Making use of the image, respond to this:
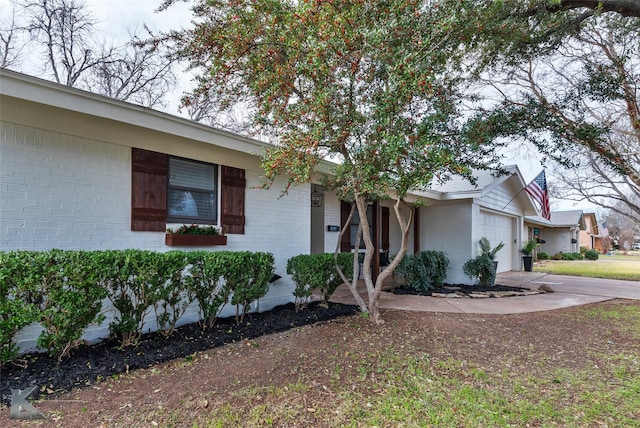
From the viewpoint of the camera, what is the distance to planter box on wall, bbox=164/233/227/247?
4.97m

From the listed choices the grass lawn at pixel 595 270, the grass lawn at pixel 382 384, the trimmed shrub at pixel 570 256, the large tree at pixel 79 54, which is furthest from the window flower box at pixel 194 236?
the trimmed shrub at pixel 570 256

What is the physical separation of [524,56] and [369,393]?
6899 mm

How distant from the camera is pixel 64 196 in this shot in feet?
13.5

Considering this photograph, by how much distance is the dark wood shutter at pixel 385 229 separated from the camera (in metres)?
10.9

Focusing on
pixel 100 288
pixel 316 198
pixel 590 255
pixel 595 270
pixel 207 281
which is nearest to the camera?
pixel 100 288

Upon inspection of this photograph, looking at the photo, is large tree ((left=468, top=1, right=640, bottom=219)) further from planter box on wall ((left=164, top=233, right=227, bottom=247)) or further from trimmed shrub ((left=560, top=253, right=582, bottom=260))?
trimmed shrub ((left=560, top=253, right=582, bottom=260))

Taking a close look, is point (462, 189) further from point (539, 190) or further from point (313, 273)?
point (313, 273)

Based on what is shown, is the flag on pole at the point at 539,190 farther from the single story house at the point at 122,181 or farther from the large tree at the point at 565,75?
the single story house at the point at 122,181

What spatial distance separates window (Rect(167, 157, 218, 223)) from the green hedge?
0.98m

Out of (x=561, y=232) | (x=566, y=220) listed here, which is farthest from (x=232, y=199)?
(x=566, y=220)

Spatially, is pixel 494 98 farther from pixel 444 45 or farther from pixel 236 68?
pixel 236 68

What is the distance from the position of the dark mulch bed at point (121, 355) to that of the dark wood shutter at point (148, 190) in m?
1.45

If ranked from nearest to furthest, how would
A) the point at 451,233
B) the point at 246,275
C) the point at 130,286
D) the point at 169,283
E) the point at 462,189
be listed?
1. the point at 130,286
2. the point at 169,283
3. the point at 246,275
4. the point at 462,189
5. the point at 451,233

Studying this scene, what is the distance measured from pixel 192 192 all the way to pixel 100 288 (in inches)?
82.2
